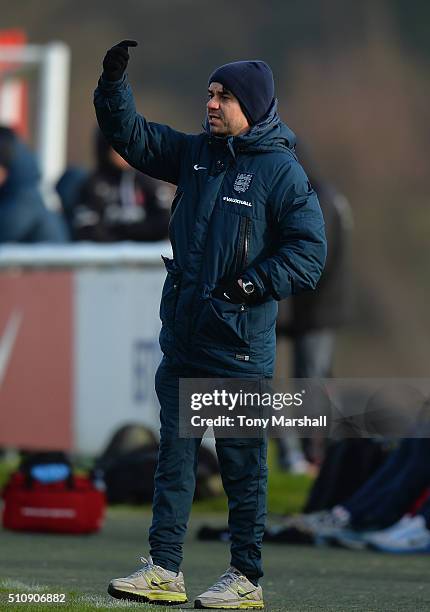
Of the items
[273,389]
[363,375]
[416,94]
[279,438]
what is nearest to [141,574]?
[273,389]

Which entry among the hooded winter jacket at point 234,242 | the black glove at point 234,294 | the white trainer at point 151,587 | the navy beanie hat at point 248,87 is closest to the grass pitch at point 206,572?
the white trainer at point 151,587

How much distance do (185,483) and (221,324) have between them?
535 millimetres

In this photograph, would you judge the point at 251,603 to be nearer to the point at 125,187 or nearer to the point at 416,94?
the point at 125,187

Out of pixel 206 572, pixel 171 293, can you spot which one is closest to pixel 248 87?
pixel 171 293

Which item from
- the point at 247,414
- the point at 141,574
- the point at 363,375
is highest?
the point at 247,414

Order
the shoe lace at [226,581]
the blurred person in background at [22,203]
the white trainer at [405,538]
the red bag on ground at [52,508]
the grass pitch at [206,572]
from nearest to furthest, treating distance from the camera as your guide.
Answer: the shoe lace at [226,581], the grass pitch at [206,572], the white trainer at [405,538], the red bag on ground at [52,508], the blurred person in background at [22,203]

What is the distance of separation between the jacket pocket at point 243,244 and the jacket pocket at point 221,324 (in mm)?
118

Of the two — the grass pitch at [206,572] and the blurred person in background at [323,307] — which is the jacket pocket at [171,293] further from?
the blurred person in background at [323,307]

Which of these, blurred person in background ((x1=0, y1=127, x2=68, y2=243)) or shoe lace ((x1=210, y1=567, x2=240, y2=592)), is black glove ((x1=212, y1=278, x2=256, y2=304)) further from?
blurred person in background ((x1=0, y1=127, x2=68, y2=243))

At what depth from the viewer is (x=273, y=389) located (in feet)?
19.3

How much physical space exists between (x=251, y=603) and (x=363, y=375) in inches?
563

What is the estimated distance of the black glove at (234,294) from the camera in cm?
560

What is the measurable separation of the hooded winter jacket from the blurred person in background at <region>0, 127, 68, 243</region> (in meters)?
7.70

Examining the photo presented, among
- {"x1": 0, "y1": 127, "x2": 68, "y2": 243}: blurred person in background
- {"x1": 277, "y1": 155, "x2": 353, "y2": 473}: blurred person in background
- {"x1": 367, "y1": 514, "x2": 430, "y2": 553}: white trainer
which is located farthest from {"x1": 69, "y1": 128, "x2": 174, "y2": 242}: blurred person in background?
{"x1": 367, "y1": 514, "x2": 430, "y2": 553}: white trainer
